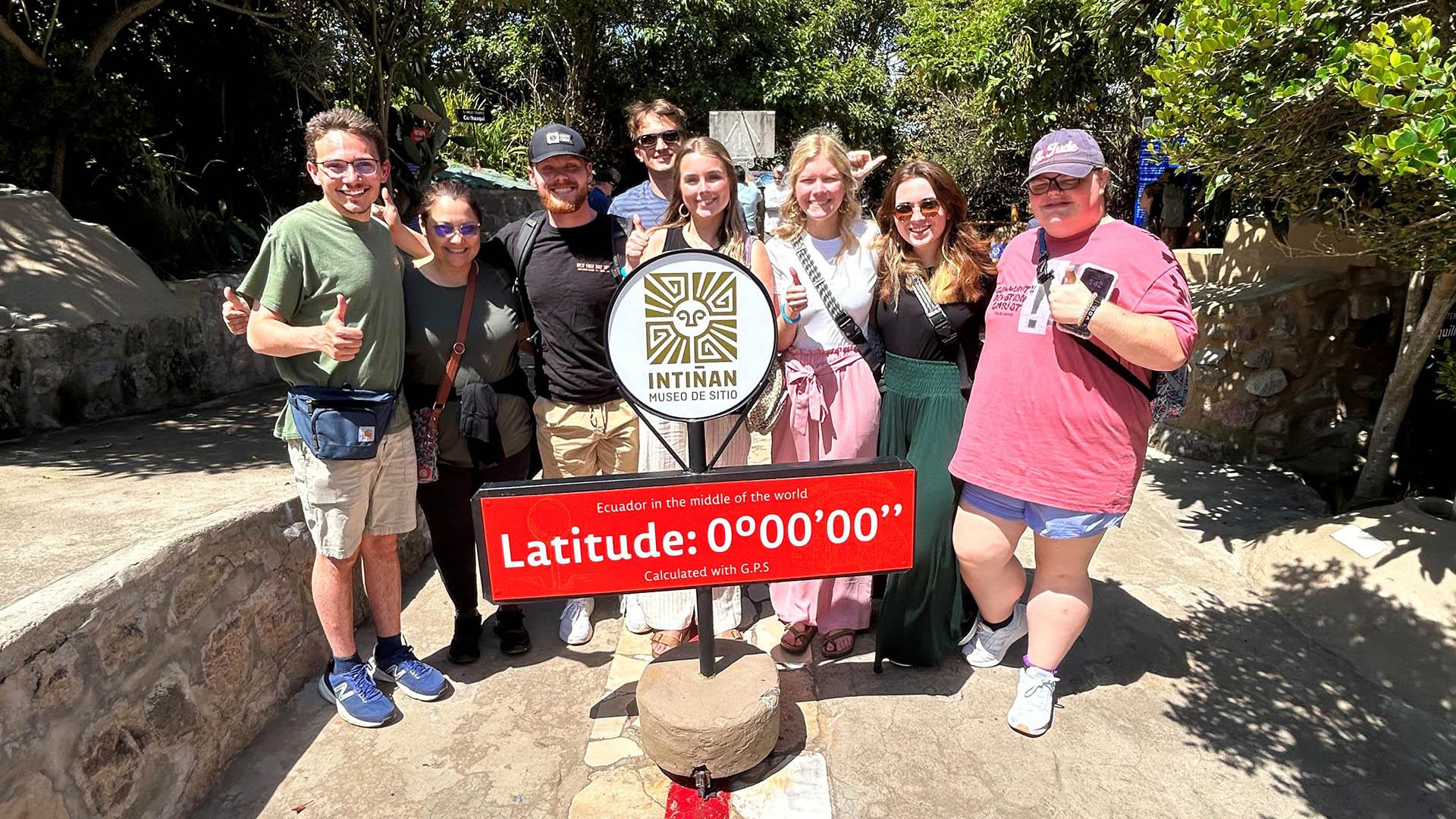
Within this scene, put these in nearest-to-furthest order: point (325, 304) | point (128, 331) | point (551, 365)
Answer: point (325, 304), point (551, 365), point (128, 331)

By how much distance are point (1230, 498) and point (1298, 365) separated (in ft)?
3.42

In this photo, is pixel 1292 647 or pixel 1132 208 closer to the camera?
pixel 1292 647

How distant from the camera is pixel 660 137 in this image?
3.71 meters

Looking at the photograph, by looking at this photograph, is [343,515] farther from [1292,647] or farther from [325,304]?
[1292,647]

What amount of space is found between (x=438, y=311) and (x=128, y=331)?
3.39 meters

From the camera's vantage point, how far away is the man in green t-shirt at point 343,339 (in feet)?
7.77

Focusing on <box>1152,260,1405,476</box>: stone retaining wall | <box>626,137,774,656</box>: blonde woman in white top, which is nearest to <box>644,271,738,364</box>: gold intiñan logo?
<box>626,137,774,656</box>: blonde woman in white top

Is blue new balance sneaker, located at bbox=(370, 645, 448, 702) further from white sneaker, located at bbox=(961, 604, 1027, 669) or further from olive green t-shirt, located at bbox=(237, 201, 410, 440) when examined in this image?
white sneaker, located at bbox=(961, 604, 1027, 669)

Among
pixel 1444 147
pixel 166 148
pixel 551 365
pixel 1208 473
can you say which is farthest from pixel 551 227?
pixel 166 148

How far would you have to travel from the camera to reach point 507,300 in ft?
9.64

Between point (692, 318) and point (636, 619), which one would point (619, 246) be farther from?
point (636, 619)

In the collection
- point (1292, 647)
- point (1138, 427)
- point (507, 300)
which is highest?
point (507, 300)

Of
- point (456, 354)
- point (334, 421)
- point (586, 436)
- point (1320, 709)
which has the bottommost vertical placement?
point (1320, 709)

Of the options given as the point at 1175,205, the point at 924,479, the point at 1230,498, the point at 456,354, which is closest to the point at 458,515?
the point at 456,354
